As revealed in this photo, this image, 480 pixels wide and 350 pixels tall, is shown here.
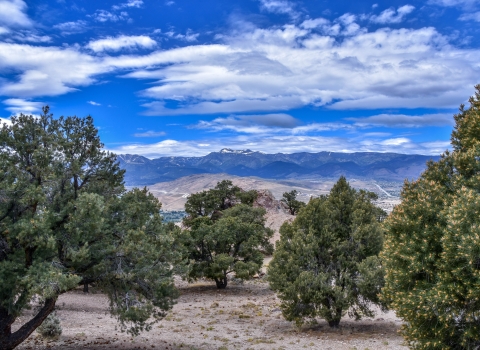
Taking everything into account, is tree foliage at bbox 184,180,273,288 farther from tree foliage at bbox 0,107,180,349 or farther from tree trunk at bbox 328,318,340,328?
tree foliage at bbox 0,107,180,349

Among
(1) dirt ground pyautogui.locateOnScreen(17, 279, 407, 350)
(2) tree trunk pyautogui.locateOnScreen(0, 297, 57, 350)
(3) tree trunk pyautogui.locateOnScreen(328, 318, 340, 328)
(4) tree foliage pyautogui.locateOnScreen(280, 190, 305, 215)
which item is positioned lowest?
(1) dirt ground pyautogui.locateOnScreen(17, 279, 407, 350)

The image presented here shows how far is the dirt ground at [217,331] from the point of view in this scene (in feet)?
56.5

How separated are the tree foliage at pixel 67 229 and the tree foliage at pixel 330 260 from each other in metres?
7.07

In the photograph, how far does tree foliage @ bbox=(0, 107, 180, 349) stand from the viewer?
11.1 metres

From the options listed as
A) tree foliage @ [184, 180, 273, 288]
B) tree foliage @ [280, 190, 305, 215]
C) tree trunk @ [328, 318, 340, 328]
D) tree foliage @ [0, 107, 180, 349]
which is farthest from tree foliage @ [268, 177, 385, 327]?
tree foliage @ [280, 190, 305, 215]

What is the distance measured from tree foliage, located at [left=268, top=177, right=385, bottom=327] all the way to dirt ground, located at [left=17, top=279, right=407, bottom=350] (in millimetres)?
1202

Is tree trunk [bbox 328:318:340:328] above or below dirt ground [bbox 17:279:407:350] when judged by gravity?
above

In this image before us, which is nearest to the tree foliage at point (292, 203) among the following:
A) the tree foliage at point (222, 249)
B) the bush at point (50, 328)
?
the tree foliage at point (222, 249)

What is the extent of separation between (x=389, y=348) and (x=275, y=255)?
6.80 meters

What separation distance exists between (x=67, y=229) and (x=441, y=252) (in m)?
11.0

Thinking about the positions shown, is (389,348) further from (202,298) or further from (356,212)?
(202,298)

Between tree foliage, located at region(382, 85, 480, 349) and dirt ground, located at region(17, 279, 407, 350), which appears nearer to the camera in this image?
tree foliage, located at region(382, 85, 480, 349)

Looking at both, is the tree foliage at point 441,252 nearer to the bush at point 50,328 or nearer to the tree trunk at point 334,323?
the tree trunk at point 334,323

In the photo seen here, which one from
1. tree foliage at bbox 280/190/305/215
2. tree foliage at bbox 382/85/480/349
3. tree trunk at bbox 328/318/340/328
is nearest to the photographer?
tree foliage at bbox 382/85/480/349
